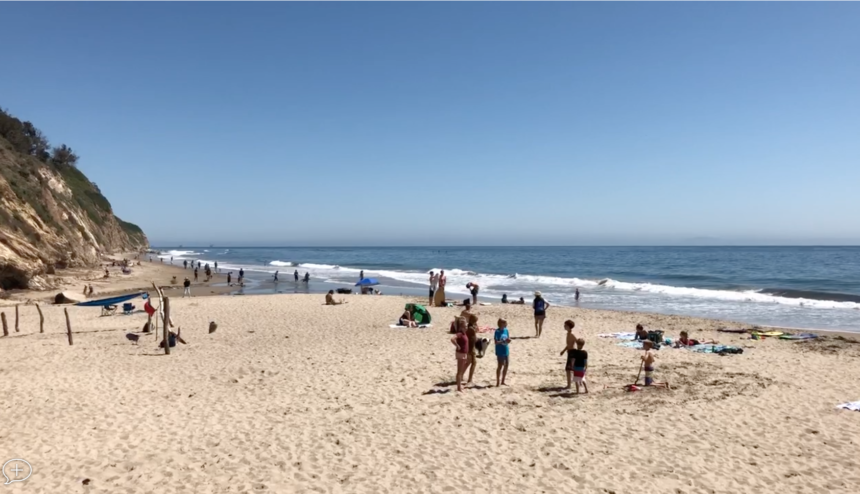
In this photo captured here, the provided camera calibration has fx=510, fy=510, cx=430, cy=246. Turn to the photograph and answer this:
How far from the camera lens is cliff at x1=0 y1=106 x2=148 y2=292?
2648 cm

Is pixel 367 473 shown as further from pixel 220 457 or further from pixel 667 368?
pixel 667 368

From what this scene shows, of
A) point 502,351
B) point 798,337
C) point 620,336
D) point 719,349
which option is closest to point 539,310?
point 620,336

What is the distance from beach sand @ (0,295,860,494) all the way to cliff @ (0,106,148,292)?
14973 millimetres

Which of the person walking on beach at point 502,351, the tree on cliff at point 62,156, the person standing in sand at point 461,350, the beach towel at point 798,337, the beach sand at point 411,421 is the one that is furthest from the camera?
the tree on cliff at point 62,156

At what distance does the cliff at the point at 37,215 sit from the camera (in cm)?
2648

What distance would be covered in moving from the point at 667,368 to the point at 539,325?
518cm

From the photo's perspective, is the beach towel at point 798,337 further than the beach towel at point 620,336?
Yes

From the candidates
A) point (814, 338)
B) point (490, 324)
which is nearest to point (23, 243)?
point (490, 324)

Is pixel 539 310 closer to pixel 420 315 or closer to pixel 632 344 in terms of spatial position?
pixel 632 344

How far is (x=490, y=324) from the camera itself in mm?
20109

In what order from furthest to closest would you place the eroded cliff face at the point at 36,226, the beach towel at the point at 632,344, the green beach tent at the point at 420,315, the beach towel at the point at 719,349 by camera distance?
the eroded cliff face at the point at 36,226, the green beach tent at the point at 420,315, the beach towel at the point at 632,344, the beach towel at the point at 719,349

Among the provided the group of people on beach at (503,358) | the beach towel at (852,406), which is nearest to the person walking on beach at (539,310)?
the group of people on beach at (503,358)

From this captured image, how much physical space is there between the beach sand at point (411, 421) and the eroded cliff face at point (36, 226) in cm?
1477

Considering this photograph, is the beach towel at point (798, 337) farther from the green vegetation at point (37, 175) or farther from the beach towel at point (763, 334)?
the green vegetation at point (37, 175)
